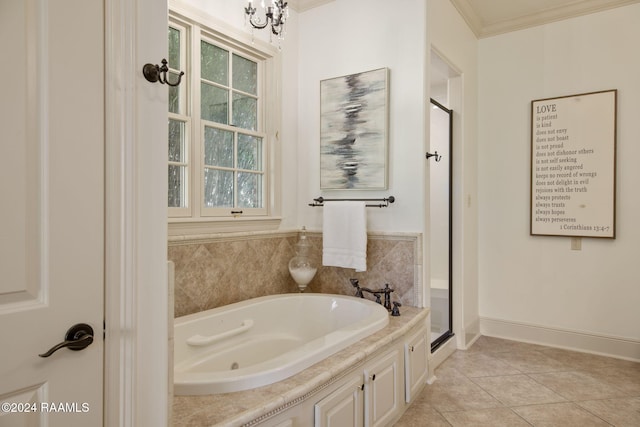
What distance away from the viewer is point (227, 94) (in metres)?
2.73

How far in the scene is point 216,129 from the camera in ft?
8.67

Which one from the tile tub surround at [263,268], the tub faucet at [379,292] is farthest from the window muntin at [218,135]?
the tub faucet at [379,292]

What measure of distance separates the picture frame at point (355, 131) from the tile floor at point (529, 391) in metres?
1.51

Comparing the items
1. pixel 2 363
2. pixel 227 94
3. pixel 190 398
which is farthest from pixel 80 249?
pixel 227 94

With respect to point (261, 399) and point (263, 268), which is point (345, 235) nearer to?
point (263, 268)

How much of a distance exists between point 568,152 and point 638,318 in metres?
1.48

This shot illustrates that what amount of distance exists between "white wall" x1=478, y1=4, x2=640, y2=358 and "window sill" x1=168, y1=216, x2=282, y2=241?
2246 mm

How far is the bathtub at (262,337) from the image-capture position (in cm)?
143

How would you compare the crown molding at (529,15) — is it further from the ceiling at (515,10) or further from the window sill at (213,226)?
the window sill at (213,226)

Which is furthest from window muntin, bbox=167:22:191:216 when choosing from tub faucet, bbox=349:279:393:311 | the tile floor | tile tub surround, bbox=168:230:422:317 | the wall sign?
the wall sign

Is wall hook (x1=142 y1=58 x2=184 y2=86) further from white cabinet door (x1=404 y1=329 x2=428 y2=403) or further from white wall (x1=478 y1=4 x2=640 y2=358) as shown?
white wall (x1=478 y1=4 x2=640 y2=358)

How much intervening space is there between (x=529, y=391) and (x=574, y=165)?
1.97 meters

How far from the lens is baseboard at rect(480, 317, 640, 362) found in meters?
3.16

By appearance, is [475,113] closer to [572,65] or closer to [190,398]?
[572,65]
